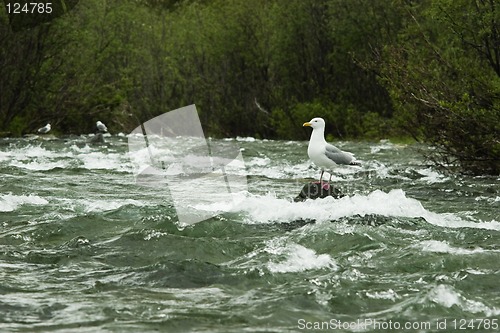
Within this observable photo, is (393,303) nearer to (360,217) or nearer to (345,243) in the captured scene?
(345,243)

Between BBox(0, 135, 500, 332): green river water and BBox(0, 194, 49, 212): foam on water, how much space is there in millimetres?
31

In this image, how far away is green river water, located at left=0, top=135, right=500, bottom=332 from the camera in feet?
23.6

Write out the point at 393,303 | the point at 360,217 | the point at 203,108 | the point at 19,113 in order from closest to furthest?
the point at 393,303
the point at 360,217
the point at 19,113
the point at 203,108

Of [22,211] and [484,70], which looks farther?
[484,70]

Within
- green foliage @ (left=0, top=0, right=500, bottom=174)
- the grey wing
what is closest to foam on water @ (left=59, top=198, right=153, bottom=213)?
the grey wing

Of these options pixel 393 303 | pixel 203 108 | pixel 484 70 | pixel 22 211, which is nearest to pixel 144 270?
pixel 393 303

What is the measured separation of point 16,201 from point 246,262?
557 centimetres

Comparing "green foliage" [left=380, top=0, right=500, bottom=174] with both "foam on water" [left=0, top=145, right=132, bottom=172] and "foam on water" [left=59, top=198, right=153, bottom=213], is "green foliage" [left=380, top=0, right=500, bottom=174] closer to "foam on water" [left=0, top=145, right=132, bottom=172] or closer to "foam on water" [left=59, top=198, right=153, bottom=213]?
"foam on water" [left=59, top=198, right=153, bottom=213]

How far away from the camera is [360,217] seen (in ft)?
38.1

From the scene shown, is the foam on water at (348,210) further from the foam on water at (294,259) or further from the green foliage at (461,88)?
the green foliage at (461,88)

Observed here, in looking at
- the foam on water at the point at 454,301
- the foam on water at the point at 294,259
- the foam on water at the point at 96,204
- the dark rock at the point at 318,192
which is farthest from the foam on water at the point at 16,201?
the foam on water at the point at 454,301

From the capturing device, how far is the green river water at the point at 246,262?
7.19 metres

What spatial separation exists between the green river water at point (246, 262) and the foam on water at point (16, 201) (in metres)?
0.03

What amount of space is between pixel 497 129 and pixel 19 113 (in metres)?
21.6
